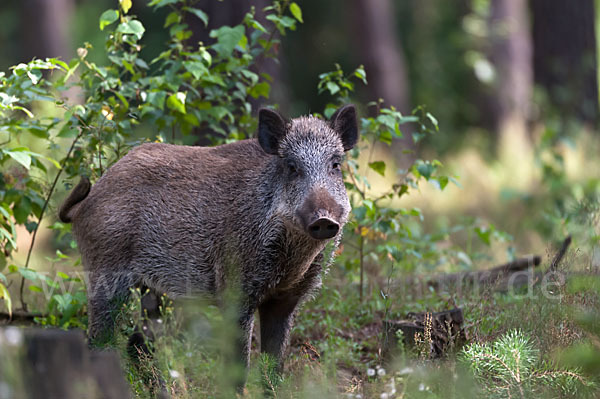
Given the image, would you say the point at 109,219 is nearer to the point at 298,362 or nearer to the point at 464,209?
the point at 298,362

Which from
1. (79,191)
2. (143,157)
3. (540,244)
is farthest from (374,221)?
(540,244)

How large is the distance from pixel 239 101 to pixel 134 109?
130 cm

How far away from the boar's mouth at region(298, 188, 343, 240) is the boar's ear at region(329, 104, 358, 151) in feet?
2.15

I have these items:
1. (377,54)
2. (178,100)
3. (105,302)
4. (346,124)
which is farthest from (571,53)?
(105,302)

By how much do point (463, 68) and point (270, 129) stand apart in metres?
19.8

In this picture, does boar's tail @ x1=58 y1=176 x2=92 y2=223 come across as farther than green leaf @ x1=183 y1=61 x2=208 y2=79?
No

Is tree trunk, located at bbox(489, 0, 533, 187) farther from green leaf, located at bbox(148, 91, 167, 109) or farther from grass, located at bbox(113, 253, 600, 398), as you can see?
green leaf, located at bbox(148, 91, 167, 109)

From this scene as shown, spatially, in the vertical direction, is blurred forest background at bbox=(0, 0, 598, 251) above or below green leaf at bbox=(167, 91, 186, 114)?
below

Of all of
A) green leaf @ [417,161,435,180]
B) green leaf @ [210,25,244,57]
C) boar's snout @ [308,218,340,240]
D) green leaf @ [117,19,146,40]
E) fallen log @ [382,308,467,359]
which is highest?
green leaf @ [117,19,146,40]

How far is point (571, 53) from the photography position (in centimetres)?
1276

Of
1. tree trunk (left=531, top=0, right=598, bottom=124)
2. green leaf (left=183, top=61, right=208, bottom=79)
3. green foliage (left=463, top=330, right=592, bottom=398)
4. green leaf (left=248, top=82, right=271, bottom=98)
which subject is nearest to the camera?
green foliage (left=463, top=330, right=592, bottom=398)

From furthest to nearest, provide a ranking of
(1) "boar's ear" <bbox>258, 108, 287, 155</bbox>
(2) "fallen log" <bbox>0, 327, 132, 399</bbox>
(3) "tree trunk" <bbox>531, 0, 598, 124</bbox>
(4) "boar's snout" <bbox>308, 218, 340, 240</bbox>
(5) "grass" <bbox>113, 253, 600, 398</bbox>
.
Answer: (3) "tree trunk" <bbox>531, 0, 598, 124</bbox> < (1) "boar's ear" <bbox>258, 108, 287, 155</bbox> < (4) "boar's snout" <bbox>308, 218, 340, 240</bbox> < (5) "grass" <bbox>113, 253, 600, 398</bbox> < (2) "fallen log" <bbox>0, 327, 132, 399</bbox>

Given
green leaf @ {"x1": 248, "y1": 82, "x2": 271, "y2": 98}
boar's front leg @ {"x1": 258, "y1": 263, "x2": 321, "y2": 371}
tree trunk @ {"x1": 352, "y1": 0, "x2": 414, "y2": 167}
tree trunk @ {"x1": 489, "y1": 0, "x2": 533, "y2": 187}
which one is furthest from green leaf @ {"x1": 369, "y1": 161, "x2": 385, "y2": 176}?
tree trunk @ {"x1": 352, "y1": 0, "x2": 414, "y2": 167}

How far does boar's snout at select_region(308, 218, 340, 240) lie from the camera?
400cm
